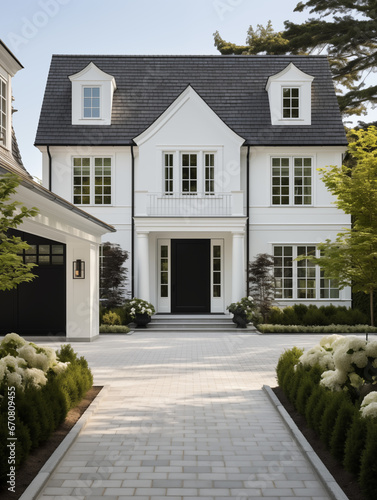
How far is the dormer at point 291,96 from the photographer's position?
23094 millimetres

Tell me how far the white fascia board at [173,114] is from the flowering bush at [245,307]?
6.13m

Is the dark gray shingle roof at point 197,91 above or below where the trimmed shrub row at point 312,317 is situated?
above

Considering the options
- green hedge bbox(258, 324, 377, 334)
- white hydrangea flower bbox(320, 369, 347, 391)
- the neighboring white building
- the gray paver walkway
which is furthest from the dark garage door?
white hydrangea flower bbox(320, 369, 347, 391)

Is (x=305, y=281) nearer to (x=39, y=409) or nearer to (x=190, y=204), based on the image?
(x=190, y=204)

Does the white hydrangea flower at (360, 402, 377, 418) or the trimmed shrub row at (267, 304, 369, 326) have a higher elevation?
the white hydrangea flower at (360, 402, 377, 418)

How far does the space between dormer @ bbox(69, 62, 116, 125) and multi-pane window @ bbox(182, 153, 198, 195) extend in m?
3.69

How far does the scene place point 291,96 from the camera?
23.3m

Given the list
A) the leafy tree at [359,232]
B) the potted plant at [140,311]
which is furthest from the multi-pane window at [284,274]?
the leafy tree at [359,232]

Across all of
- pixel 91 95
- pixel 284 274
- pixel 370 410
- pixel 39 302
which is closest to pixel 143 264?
pixel 39 302

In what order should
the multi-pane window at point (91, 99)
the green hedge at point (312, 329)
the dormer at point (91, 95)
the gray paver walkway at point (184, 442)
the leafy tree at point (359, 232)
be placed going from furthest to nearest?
the multi-pane window at point (91, 99) < the dormer at point (91, 95) < the green hedge at point (312, 329) < the leafy tree at point (359, 232) < the gray paver walkway at point (184, 442)

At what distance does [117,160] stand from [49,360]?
15.6 metres

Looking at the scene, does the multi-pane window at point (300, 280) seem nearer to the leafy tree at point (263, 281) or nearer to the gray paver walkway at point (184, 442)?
the leafy tree at point (263, 281)

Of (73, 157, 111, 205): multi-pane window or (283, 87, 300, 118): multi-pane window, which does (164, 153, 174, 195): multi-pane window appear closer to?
(73, 157, 111, 205): multi-pane window

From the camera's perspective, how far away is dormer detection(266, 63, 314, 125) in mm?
23094
